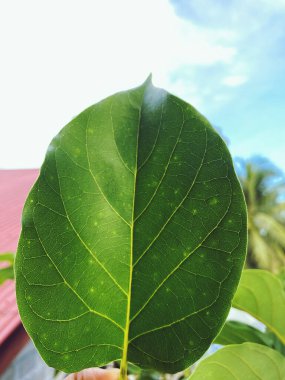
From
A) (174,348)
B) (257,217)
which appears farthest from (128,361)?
(257,217)

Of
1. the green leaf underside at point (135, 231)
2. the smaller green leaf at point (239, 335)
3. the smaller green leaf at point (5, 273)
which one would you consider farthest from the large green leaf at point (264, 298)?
the smaller green leaf at point (5, 273)

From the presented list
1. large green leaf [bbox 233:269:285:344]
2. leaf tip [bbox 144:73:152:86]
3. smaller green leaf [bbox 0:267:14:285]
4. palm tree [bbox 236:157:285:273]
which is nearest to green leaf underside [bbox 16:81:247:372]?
leaf tip [bbox 144:73:152:86]

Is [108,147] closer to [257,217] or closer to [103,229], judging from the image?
[103,229]

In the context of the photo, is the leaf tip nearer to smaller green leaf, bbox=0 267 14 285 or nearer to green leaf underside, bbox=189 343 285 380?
green leaf underside, bbox=189 343 285 380

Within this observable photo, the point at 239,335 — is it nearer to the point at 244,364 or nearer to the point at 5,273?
the point at 244,364

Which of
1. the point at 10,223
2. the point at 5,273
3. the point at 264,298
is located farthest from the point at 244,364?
the point at 10,223

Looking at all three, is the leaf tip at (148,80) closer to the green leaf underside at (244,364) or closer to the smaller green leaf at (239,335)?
the green leaf underside at (244,364)
